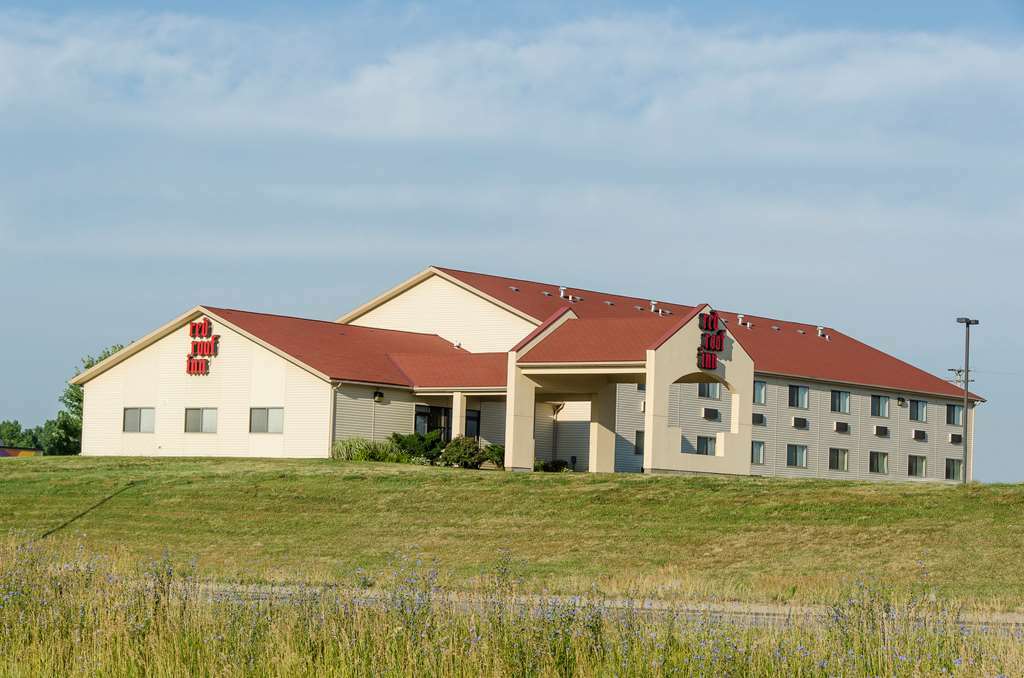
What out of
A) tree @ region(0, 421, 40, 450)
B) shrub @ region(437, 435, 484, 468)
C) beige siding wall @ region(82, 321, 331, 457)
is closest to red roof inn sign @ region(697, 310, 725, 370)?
shrub @ region(437, 435, 484, 468)

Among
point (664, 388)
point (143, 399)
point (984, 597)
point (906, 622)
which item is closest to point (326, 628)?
point (906, 622)

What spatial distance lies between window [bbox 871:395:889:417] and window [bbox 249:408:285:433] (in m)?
29.8

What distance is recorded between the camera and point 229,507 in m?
39.4

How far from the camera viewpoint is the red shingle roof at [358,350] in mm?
50906

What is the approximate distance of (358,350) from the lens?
53438 millimetres

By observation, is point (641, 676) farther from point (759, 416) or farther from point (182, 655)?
point (759, 416)


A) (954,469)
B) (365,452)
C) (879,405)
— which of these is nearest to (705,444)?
(879,405)

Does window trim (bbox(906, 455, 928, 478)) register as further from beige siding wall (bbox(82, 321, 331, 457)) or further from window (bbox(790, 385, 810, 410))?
beige siding wall (bbox(82, 321, 331, 457))

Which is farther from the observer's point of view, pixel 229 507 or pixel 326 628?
pixel 229 507

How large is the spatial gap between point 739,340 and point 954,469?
19.3 metres

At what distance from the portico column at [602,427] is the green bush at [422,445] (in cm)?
552

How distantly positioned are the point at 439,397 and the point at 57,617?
37.5 m

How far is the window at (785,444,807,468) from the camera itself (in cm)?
6328

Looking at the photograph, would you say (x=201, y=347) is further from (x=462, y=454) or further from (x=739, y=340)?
(x=739, y=340)
